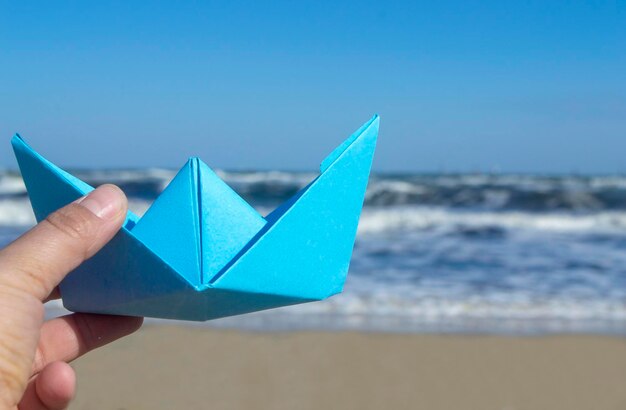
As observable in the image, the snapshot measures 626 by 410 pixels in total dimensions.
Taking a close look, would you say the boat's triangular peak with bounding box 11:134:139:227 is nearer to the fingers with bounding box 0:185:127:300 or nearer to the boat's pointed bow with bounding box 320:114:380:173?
the fingers with bounding box 0:185:127:300

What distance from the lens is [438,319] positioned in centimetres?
366

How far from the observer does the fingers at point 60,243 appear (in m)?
0.98

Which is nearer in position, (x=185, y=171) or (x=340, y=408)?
(x=185, y=171)

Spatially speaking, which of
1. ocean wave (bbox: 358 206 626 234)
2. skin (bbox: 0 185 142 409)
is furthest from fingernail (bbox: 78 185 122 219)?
ocean wave (bbox: 358 206 626 234)

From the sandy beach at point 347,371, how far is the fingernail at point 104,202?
1.66m

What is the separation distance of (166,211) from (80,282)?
19 centimetres

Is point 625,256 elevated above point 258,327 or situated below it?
above

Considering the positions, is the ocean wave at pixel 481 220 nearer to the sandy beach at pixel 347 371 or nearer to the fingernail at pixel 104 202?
the sandy beach at pixel 347 371

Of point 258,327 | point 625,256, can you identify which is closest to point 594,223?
point 625,256

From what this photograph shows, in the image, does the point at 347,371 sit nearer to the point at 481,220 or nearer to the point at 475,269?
the point at 475,269

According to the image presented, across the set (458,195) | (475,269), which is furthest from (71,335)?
(458,195)

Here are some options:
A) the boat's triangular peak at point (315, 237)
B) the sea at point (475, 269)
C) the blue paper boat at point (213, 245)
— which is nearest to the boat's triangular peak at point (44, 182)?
the blue paper boat at point (213, 245)

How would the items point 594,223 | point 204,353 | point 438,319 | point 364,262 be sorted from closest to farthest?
point 204,353 → point 438,319 → point 364,262 → point 594,223

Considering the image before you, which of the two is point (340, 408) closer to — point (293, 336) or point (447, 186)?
point (293, 336)
